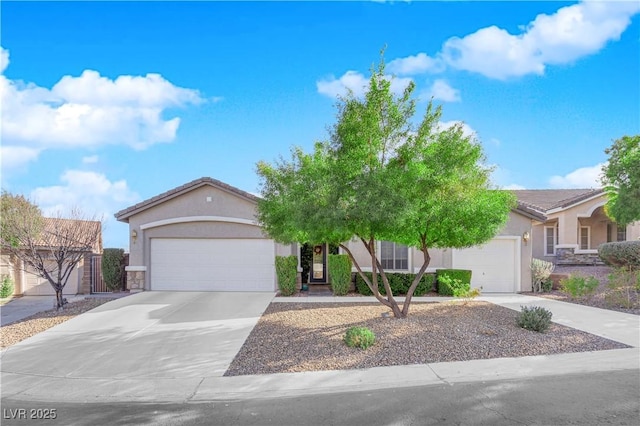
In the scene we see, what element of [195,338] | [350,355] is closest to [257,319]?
[195,338]

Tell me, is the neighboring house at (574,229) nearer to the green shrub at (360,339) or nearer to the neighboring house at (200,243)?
the neighboring house at (200,243)

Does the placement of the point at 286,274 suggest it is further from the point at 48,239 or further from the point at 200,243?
the point at 48,239

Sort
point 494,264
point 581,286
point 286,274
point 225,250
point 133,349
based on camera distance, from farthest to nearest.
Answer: point 494,264
point 225,250
point 286,274
point 581,286
point 133,349

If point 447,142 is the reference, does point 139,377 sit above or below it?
below

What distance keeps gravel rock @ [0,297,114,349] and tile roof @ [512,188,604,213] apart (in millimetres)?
22061

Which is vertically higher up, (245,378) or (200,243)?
(200,243)

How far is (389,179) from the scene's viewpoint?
8422 millimetres

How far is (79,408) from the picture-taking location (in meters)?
5.77

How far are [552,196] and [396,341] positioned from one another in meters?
23.7

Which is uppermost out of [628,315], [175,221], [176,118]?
[176,118]

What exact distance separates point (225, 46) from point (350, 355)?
9.32 metres

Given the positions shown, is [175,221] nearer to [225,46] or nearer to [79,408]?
[225,46]

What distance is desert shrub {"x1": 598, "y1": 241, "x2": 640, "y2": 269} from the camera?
53.3 feet

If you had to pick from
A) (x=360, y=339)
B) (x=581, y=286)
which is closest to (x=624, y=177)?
(x=581, y=286)
